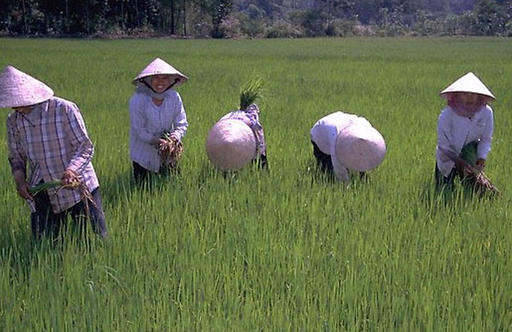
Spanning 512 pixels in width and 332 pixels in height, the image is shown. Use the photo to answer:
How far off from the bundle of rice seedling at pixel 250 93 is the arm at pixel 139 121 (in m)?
0.90

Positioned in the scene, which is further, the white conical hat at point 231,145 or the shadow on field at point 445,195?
the white conical hat at point 231,145

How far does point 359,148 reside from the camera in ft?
10.8

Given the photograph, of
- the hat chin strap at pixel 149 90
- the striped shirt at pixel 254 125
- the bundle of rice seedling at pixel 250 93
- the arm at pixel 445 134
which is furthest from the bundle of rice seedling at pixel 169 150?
the arm at pixel 445 134

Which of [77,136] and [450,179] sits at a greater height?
[77,136]

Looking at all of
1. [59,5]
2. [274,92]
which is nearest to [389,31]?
[59,5]

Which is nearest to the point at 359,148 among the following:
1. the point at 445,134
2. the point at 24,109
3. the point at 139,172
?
the point at 445,134

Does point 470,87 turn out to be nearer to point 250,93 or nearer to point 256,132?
point 256,132

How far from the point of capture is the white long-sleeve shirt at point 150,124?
354 cm

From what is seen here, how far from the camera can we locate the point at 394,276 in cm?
222

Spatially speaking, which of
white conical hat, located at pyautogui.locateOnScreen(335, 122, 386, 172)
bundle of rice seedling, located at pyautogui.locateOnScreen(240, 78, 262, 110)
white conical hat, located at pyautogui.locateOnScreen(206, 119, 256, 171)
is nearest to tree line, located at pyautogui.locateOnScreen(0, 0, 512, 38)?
bundle of rice seedling, located at pyautogui.locateOnScreen(240, 78, 262, 110)

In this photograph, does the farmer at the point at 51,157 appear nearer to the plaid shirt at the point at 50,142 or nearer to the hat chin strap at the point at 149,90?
the plaid shirt at the point at 50,142

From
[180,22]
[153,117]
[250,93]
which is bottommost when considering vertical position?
[153,117]

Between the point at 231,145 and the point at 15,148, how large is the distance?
1.36 meters

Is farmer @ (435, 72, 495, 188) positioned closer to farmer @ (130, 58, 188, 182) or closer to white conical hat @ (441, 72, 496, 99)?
white conical hat @ (441, 72, 496, 99)
